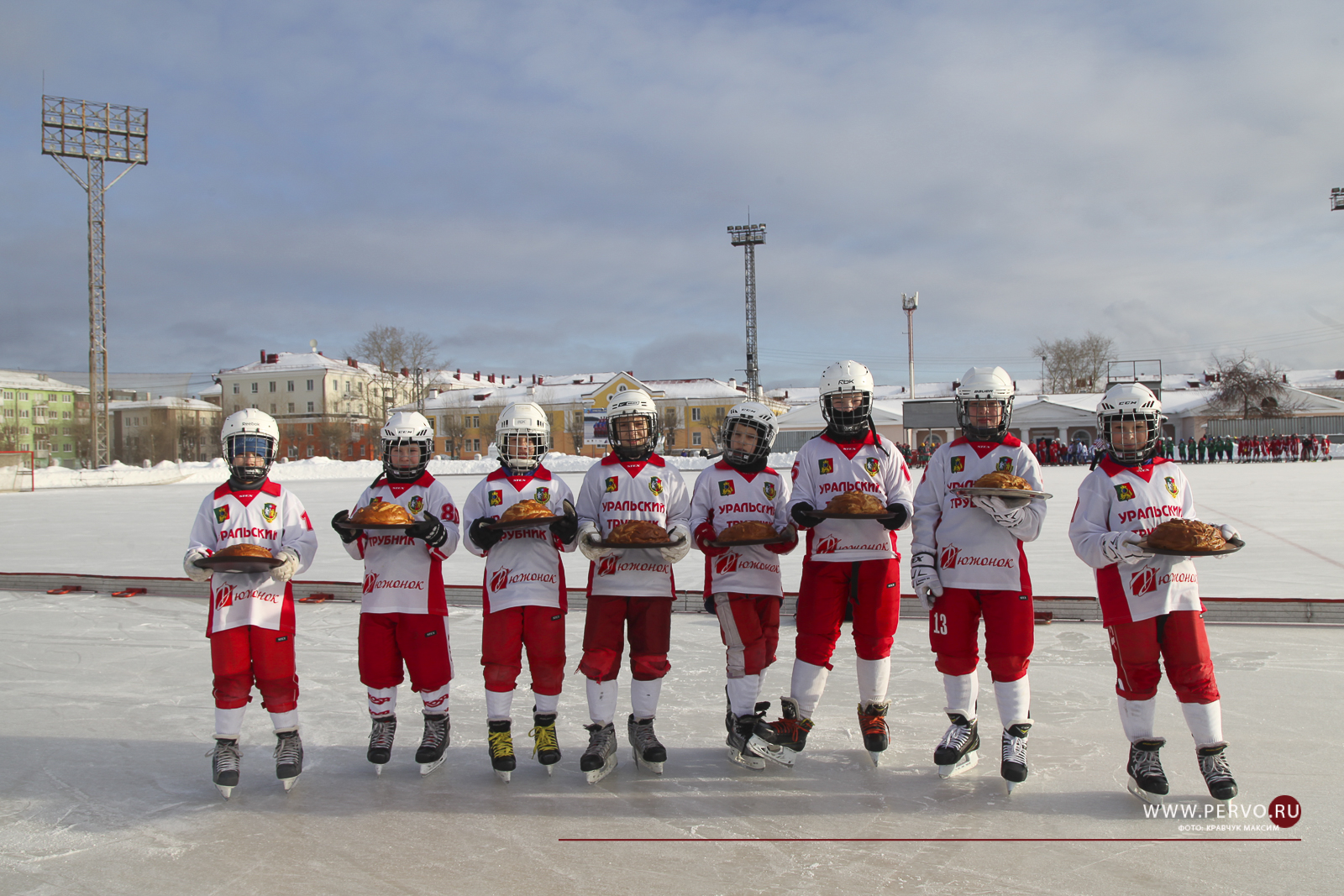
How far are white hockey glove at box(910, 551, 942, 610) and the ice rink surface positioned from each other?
81 centimetres

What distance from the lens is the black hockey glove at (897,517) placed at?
3934 mm

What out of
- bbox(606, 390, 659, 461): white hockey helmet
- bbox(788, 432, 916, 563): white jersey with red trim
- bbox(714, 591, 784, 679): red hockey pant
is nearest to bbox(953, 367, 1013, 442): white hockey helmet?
bbox(788, 432, 916, 563): white jersey with red trim

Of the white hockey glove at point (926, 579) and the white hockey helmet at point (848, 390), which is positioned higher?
the white hockey helmet at point (848, 390)

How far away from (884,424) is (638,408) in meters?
48.1

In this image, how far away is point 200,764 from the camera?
4.11 meters

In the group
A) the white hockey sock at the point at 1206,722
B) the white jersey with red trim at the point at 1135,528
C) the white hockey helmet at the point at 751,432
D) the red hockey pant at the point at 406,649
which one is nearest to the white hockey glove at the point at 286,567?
the red hockey pant at the point at 406,649

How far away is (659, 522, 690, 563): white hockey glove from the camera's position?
154 inches

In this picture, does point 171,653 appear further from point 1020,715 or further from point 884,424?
point 884,424

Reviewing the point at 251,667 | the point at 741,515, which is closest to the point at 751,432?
the point at 741,515

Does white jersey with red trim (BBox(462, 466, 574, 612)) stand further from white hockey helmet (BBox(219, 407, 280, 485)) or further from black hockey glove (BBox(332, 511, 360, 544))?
white hockey helmet (BBox(219, 407, 280, 485))

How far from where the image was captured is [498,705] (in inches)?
156

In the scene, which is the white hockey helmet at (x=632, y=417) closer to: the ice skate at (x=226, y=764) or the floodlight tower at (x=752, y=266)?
the ice skate at (x=226, y=764)

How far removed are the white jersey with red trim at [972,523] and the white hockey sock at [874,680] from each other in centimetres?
52

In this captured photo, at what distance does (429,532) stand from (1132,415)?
10.9 ft
